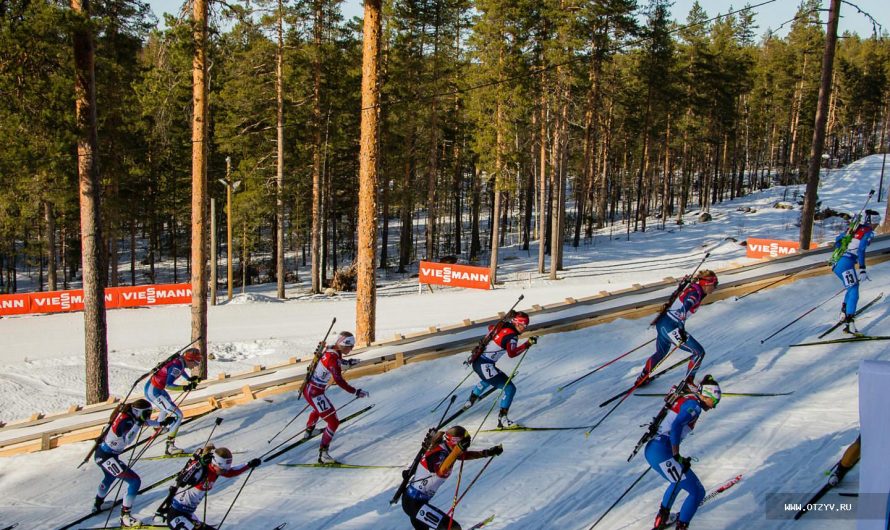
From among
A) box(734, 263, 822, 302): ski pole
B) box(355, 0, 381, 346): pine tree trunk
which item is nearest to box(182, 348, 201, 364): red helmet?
box(355, 0, 381, 346): pine tree trunk

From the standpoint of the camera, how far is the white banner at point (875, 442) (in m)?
3.98

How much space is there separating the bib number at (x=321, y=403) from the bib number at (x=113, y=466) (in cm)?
267

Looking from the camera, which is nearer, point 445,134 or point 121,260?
point 445,134

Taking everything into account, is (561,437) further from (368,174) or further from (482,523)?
(368,174)

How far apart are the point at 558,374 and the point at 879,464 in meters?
7.62

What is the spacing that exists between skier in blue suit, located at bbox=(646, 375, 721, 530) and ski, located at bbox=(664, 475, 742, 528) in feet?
0.47

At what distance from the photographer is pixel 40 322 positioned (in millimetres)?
23641

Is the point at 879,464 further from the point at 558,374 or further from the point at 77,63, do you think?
the point at 77,63

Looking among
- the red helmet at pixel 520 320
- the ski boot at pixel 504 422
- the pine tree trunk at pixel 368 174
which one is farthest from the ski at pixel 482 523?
the pine tree trunk at pixel 368 174

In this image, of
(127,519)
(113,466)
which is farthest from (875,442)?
(113,466)

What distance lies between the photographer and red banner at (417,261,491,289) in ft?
94.3

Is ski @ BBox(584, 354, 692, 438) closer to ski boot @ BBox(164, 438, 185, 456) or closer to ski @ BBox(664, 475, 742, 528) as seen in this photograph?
ski @ BBox(664, 475, 742, 528)

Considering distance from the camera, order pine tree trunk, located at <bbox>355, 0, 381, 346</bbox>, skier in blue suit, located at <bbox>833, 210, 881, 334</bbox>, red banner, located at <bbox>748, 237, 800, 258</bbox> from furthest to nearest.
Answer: red banner, located at <bbox>748, 237, 800, 258</bbox> < pine tree trunk, located at <bbox>355, 0, 381, 346</bbox> < skier in blue suit, located at <bbox>833, 210, 881, 334</bbox>

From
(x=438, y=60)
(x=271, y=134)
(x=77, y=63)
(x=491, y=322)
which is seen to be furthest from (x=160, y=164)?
(x=491, y=322)
